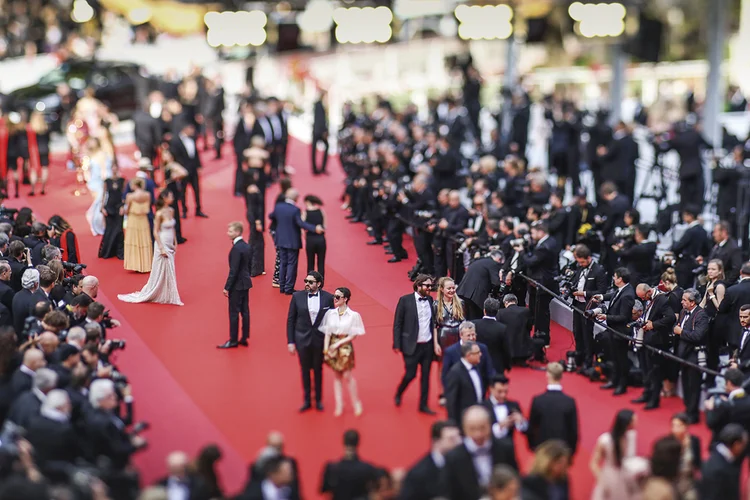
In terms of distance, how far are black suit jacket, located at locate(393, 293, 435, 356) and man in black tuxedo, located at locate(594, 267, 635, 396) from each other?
8.65ft

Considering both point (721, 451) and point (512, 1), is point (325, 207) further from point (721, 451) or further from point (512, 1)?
point (721, 451)

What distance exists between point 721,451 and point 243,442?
4.74m

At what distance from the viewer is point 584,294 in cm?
1466

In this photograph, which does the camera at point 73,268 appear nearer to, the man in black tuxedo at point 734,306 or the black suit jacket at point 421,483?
the black suit jacket at point 421,483

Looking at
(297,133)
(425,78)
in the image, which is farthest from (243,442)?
(425,78)

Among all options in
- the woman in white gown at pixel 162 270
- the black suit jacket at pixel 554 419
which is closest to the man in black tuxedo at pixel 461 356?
the black suit jacket at pixel 554 419

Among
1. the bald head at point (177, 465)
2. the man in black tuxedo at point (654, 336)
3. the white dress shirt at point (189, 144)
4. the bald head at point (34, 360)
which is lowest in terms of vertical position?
the man in black tuxedo at point (654, 336)

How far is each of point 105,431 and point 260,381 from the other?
12.1 ft

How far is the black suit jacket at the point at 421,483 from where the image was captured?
911 cm

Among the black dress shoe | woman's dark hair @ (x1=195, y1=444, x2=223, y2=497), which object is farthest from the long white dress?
woman's dark hair @ (x1=195, y1=444, x2=223, y2=497)

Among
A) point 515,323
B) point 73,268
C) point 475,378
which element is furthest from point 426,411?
point 73,268

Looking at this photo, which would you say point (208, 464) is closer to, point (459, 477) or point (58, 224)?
point (459, 477)

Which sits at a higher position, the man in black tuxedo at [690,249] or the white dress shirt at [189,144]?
the white dress shirt at [189,144]

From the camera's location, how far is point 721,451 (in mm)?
9852
